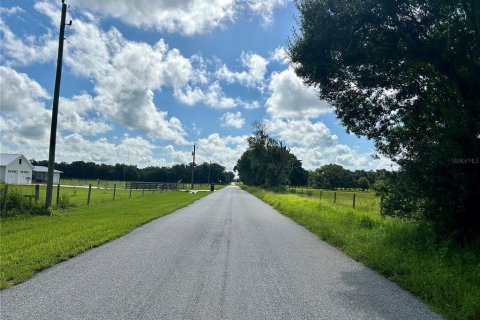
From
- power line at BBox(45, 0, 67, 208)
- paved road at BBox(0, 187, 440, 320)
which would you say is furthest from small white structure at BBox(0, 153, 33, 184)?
paved road at BBox(0, 187, 440, 320)

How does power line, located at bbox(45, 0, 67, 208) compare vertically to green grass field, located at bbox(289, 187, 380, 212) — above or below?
above

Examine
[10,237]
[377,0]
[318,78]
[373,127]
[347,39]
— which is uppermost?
[377,0]

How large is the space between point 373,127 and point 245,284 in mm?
8294

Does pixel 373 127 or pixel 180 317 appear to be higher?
pixel 373 127

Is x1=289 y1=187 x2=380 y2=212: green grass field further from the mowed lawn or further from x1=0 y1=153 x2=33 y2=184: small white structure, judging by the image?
x1=0 y1=153 x2=33 y2=184: small white structure

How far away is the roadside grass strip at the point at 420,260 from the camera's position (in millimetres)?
5625

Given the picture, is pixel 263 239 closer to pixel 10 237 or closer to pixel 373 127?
pixel 373 127

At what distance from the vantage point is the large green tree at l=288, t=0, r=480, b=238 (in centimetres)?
884

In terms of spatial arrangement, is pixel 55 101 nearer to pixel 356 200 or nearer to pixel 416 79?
pixel 416 79

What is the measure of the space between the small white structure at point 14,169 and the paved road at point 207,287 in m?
60.0

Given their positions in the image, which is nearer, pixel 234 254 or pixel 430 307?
pixel 430 307

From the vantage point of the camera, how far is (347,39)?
34.4 feet

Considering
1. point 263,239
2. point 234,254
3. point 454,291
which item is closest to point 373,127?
point 263,239

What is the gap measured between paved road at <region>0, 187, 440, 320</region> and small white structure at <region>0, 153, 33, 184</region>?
6004 cm
